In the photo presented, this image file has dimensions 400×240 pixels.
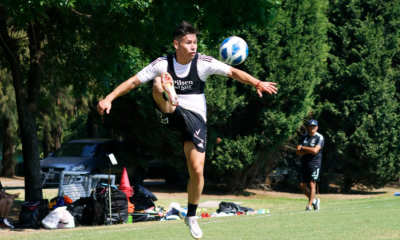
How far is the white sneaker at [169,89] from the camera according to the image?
6.36 metres

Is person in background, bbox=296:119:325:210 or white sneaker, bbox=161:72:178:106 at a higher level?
white sneaker, bbox=161:72:178:106

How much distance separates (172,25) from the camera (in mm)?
13406

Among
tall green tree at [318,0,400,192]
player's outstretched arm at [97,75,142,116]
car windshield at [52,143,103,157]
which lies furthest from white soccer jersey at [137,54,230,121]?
tall green tree at [318,0,400,192]

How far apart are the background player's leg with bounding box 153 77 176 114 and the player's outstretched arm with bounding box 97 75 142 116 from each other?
244mm

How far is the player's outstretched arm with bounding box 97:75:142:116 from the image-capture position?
19.7ft

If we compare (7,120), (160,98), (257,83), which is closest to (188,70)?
(160,98)

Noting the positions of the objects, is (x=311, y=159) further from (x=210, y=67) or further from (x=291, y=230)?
(x=210, y=67)

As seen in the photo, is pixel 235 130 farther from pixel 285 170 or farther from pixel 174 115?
pixel 174 115

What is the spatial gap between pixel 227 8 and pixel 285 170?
495 inches

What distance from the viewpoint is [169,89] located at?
6.35 metres

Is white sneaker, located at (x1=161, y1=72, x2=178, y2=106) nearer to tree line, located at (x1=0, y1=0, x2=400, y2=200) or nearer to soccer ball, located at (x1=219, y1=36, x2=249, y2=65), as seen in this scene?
soccer ball, located at (x1=219, y1=36, x2=249, y2=65)

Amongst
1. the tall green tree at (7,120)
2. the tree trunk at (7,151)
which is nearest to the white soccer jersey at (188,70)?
the tall green tree at (7,120)

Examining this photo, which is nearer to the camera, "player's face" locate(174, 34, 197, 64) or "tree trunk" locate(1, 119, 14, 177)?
"player's face" locate(174, 34, 197, 64)

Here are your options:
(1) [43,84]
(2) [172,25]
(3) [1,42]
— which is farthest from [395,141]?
(3) [1,42]
